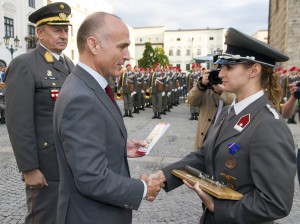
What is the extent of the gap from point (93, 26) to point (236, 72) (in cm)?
86

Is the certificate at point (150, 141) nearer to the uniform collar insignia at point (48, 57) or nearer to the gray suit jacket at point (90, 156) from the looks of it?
the gray suit jacket at point (90, 156)

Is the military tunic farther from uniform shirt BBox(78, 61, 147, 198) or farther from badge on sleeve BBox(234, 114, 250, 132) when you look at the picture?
badge on sleeve BBox(234, 114, 250, 132)

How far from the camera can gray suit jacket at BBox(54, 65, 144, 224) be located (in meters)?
1.50

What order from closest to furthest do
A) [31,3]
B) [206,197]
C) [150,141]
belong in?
Answer: [206,197], [150,141], [31,3]

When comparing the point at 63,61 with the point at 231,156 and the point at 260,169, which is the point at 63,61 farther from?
the point at 260,169

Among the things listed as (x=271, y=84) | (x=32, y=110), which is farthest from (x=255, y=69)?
(x=32, y=110)

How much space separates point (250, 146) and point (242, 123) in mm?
175

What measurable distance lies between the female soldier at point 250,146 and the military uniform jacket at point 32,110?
0.98 m

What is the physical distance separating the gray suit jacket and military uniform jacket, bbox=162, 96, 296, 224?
1.71 ft

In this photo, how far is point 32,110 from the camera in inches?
95.0

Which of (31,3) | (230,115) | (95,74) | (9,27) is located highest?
(31,3)

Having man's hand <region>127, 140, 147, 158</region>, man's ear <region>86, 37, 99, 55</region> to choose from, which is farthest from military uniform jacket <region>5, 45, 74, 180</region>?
man's ear <region>86, 37, 99, 55</region>

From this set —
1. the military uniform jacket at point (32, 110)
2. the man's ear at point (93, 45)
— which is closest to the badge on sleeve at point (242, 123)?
the man's ear at point (93, 45)

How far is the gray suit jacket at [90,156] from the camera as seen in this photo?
59.2 inches
